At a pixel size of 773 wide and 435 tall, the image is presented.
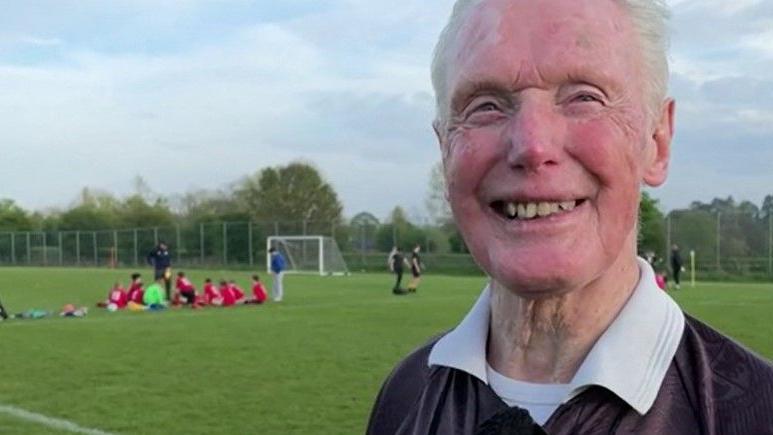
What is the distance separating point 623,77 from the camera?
1.58 m

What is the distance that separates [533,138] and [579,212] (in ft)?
0.44

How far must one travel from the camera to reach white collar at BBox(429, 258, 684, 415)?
1.53m

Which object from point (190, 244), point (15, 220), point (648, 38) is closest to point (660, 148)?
point (648, 38)

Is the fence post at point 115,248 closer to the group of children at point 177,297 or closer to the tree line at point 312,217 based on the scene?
the tree line at point 312,217

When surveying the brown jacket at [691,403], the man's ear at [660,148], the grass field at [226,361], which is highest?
the man's ear at [660,148]

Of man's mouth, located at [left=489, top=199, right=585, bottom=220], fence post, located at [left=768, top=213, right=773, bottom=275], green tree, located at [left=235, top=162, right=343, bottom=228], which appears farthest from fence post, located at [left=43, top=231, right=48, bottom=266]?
man's mouth, located at [left=489, top=199, right=585, bottom=220]

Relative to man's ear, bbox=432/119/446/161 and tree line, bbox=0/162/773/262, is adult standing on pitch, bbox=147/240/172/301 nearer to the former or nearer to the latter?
tree line, bbox=0/162/773/262

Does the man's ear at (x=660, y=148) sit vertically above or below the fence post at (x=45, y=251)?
above

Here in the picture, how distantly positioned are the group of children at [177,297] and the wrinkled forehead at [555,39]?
25520 mm

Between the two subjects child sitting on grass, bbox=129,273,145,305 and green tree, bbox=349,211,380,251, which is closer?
child sitting on grass, bbox=129,273,145,305

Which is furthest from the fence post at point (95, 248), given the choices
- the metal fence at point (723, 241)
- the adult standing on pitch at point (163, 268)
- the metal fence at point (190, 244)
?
the adult standing on pitch at point (163, 268)

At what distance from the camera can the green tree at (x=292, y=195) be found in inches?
3036

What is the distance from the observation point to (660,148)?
1.68 meters

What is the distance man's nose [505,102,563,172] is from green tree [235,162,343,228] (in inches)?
2942
